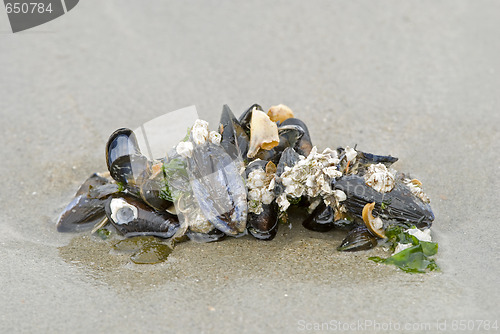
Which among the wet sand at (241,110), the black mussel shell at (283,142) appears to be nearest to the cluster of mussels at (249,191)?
the black mussel shell at (283,142)

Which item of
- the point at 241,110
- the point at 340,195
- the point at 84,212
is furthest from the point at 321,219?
the point at 241,110

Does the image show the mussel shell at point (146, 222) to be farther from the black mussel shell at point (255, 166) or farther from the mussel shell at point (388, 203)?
the mussel shell at point (388, 203)

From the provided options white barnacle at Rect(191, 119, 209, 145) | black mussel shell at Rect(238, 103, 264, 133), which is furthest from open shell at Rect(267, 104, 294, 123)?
white barnacle at Rect(191, 119, 209, 145)

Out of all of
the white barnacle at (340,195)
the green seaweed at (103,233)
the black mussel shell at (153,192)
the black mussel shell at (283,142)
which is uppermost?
the black mussel shell at (283,142)

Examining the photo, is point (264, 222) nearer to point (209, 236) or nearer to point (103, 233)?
point (209, 236)

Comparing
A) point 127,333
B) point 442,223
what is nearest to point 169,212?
point 127,333

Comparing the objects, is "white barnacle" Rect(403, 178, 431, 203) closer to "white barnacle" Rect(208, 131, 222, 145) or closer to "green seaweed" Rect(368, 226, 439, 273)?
"green seaweed" Rect(368, 226, 439, 273)

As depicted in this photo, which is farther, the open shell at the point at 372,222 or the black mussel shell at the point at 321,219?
the black mussel shell at the point at 321,219
